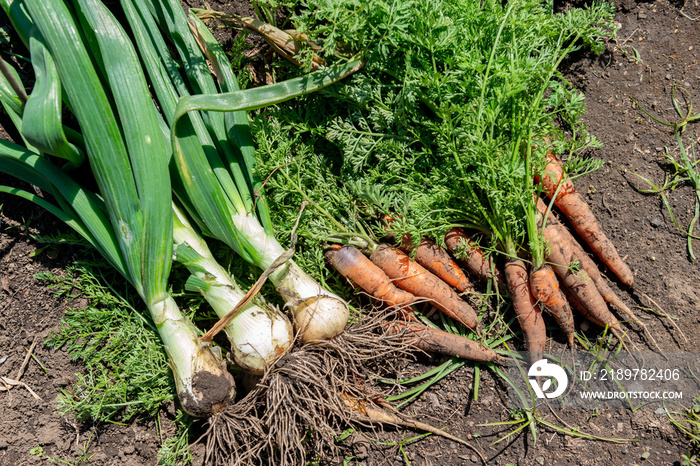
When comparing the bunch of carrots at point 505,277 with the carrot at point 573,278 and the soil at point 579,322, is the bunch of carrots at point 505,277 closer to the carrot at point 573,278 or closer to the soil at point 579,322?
the carrot at point 573,278

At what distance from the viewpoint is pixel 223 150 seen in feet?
6.97

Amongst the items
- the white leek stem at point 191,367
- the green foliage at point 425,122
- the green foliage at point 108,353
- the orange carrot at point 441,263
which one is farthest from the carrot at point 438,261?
the green foliage at point 108,353

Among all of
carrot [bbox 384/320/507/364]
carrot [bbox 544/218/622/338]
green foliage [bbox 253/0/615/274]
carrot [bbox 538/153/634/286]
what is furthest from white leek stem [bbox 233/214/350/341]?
carrot [bbox 538/153/634/286]

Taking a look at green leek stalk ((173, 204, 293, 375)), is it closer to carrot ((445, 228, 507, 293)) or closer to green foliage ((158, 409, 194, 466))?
green foliage ((158, 409, 194, 466))

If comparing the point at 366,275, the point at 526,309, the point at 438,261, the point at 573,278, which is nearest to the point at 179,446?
the point at 366,275

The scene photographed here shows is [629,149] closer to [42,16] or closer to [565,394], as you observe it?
[565,394]

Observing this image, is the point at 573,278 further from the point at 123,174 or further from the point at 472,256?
the point at 123,174

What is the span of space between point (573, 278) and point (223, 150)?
6.11 ft

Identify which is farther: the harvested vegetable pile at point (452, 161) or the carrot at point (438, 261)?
the carrot at point (438, 261)

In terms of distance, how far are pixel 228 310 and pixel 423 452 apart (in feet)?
4.14

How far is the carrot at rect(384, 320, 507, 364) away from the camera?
224cm

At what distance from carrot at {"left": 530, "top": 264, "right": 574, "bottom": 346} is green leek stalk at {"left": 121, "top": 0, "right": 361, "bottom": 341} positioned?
955 millimetres

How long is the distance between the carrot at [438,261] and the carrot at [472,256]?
5cm

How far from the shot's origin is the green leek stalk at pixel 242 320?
205 cm
